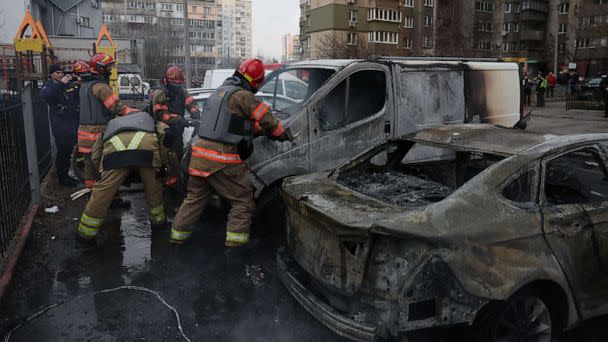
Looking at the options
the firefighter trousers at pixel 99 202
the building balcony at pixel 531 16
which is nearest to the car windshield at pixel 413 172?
the firefighter trousers at pixel 99 202

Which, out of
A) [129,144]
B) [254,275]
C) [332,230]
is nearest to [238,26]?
[129,144]

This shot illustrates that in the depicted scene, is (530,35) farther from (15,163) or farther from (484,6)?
(15,163)

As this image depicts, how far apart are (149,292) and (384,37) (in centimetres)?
6016

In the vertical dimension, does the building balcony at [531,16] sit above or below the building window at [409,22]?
above

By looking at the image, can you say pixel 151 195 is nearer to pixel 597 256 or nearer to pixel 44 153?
pixel 44 153

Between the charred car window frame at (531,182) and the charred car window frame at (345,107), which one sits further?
the charred car window frame at (345,107)

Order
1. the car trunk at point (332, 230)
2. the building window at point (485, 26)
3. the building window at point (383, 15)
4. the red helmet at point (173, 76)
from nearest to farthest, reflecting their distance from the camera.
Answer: the car trunk at point (332, 230)
the red helmet at point (173, 76)
the building window at point (383, 15)
the building window at point (485, 26)

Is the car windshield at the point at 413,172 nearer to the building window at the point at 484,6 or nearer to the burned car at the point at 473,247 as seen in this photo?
the burned car at the point at 473,247

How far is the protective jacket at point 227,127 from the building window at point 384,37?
5808 centimetres

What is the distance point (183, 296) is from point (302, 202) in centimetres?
150

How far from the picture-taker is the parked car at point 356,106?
5.54 m

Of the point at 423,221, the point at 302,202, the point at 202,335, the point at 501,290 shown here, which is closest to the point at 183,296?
the point at 202,335

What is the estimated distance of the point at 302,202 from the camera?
11.9 ft

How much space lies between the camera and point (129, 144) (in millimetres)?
5336
